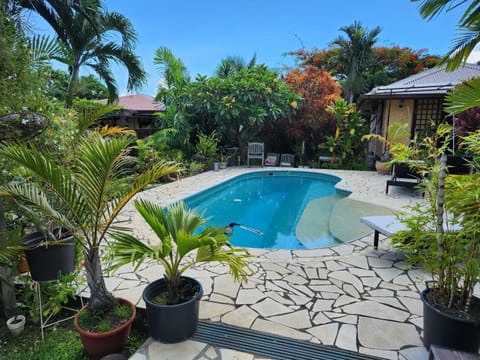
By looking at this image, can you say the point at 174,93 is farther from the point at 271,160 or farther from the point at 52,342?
the point at 52,342

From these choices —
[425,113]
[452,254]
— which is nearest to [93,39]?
[452,254]

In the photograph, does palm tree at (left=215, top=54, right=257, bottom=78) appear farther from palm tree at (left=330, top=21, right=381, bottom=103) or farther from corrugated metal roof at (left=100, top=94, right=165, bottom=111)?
palm tree at (left=330, top=21, right=381, bottom=103)

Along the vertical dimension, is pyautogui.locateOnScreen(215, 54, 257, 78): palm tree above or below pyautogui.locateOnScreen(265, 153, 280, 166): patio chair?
above

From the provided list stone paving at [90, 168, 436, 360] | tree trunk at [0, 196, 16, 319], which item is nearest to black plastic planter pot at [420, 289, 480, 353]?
stone paving at [90, 168, 436, 360]

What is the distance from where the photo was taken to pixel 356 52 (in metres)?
15.7

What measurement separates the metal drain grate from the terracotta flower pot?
0.57 m

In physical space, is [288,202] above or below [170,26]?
below

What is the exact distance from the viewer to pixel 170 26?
43.4 feet

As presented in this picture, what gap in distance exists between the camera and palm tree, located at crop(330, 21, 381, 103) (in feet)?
49.8

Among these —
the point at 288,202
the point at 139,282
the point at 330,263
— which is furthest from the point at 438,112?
the point at 139,282

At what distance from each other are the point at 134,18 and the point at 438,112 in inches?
445

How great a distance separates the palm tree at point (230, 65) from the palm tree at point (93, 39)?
15.2ft

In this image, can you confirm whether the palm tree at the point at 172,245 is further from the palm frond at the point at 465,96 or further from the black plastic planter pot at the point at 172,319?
the palm frond at the point at 465,96

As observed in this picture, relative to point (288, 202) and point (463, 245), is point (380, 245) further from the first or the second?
point (288, 202)
